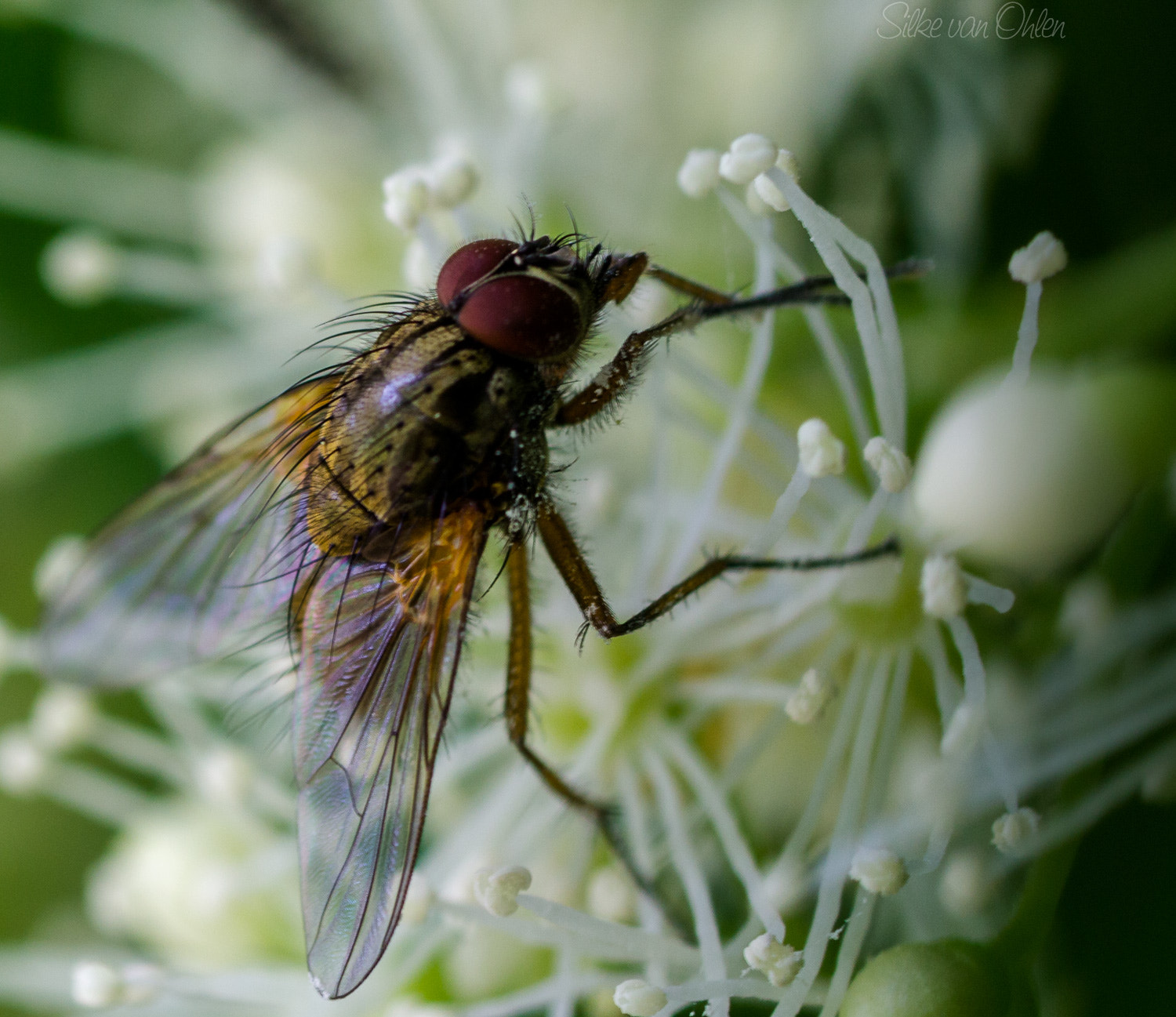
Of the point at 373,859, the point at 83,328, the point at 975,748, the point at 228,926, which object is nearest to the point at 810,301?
the point at 975,748

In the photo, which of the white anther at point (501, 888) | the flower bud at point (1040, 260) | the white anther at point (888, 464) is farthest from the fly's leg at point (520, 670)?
the flower bud at point (1040, 260)

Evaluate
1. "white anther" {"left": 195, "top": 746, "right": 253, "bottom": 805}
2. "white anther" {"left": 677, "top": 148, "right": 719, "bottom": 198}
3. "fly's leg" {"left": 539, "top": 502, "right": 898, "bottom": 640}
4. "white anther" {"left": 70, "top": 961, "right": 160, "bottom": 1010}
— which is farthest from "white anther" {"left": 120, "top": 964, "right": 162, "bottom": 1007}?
"white anther" {"left": 677, "top": 148, "right": 719, "bottom": 198}

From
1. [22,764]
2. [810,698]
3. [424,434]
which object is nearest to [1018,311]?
[810,698]

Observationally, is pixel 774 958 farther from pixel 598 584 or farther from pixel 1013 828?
pixel 598 584

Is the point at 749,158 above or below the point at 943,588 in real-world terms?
above

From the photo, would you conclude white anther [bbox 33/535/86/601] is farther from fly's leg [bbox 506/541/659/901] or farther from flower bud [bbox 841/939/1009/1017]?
flower bud [bbox 841/939/1009/1017]

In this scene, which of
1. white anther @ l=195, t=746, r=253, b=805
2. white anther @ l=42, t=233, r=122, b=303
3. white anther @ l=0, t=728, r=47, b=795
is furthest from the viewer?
white anther @ l=42, t=233, r=122, b=303
